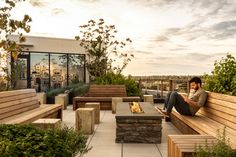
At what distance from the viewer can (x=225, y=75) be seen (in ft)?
24.1

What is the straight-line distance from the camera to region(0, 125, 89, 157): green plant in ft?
10.5

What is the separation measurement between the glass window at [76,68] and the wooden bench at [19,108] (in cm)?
1219

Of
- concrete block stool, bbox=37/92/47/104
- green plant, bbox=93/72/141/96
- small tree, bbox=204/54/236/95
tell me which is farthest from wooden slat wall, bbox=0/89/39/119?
green plant, bbox=93/72/141/96

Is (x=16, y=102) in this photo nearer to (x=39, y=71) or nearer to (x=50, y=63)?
(x=39, y=71)

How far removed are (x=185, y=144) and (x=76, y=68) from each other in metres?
17.8

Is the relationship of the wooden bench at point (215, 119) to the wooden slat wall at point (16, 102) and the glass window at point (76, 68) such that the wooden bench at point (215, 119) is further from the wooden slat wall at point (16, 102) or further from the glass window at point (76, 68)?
the glass window at point (76, 68)

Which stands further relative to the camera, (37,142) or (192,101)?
(192,101)

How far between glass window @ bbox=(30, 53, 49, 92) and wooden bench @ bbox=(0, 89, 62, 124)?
1155cm

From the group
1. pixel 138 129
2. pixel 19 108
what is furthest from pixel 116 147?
pixel 19 108

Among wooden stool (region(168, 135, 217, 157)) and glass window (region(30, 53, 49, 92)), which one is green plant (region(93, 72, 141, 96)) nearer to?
glass window (region(30, 53, 49, 92))

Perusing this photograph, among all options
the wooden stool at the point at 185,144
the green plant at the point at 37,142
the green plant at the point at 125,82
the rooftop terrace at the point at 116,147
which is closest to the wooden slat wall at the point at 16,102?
the rooftop terrace at the point at 116,147

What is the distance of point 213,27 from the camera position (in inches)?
506

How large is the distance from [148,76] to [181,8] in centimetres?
642

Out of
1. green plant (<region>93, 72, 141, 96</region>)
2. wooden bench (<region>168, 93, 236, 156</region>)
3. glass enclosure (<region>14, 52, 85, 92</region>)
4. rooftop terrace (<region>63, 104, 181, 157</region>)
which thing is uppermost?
glass enclosure (<region>14, 52, 85, 92</region>)
